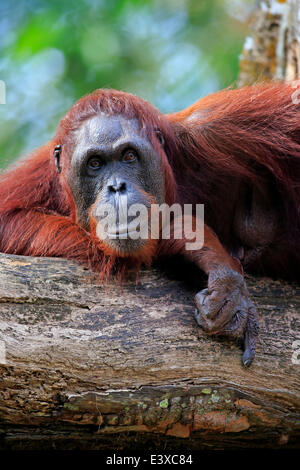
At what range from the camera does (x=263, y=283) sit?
11.1 ft

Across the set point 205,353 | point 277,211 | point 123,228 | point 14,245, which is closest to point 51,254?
point 14,245

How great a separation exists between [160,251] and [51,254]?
0.59 meters

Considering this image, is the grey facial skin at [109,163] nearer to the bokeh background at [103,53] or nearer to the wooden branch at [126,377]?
the wooden branch at [126,377]

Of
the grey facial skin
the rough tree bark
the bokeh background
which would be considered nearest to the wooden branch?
the rough tree bark

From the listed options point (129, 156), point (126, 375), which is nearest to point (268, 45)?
point (129, 156)

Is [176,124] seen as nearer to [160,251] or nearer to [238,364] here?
[160,251]

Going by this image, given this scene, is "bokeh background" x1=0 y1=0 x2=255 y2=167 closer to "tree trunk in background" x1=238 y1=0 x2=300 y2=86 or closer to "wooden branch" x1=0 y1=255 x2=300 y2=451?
"tree trunk in background" x1=238 y1=0 x2=300 y2=86

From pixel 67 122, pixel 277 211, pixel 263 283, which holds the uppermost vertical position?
pixel 67 122

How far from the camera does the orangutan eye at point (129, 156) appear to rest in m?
3.34

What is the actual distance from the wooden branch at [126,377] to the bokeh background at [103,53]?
3.72 meters

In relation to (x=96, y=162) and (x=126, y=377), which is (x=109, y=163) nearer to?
(x=96, y=162)

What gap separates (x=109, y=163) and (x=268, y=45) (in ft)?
11.6

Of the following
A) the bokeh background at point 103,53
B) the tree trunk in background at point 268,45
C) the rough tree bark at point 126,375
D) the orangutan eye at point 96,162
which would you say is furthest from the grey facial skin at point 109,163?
the bokeh background at point 103,53

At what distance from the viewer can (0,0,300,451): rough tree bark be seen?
274 centimetres
